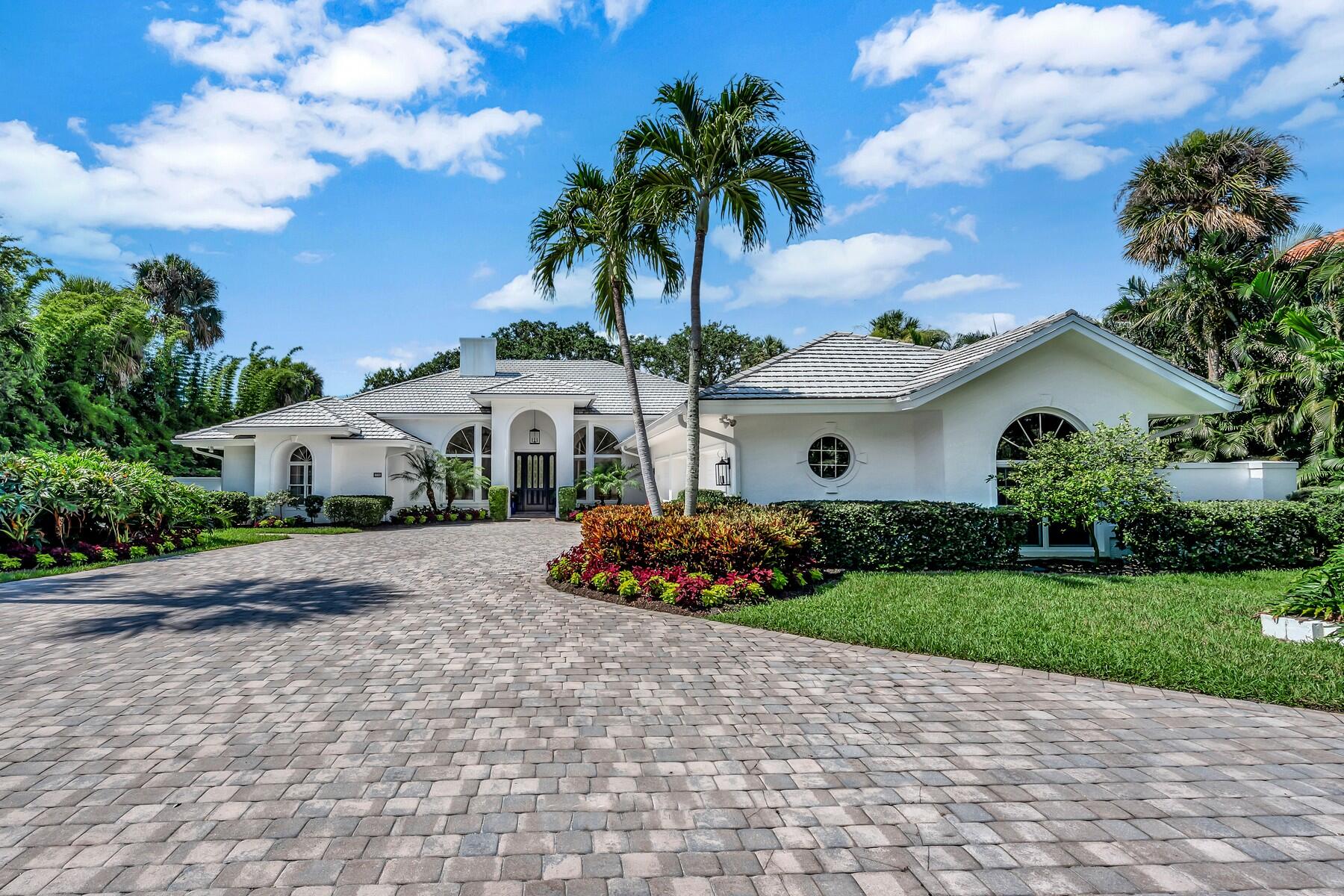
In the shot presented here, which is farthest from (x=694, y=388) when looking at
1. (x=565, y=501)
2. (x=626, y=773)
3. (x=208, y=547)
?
(x=565, y=501)

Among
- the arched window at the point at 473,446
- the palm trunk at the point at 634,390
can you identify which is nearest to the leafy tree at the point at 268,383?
the arched window at the point at 473,446

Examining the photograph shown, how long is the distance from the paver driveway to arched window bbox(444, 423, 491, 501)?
19934 mm

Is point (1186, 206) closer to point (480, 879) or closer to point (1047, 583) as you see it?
point (1047, 583)

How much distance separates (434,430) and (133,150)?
15.1m

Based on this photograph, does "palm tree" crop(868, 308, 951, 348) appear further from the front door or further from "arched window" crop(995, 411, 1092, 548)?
"arched window" crop(995, 411, 1092, 548)

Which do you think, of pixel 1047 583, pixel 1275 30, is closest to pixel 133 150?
pixel 1047 583

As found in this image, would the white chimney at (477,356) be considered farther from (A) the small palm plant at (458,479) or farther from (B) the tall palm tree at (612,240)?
(B) the tall palm tree at (612,240)

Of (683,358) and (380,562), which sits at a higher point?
(683,358)

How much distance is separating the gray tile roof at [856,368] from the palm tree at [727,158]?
9.64 feet

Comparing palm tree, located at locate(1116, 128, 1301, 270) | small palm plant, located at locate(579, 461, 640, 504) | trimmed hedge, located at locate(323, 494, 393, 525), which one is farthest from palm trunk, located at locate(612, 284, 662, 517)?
palm tree, located at locate(1116, 128, 1301, 270)

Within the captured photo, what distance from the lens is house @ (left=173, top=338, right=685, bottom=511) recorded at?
22.1 meters

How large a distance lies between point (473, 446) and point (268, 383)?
11.7 m

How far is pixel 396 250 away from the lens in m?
14.4

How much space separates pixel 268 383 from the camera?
29.4 metres
